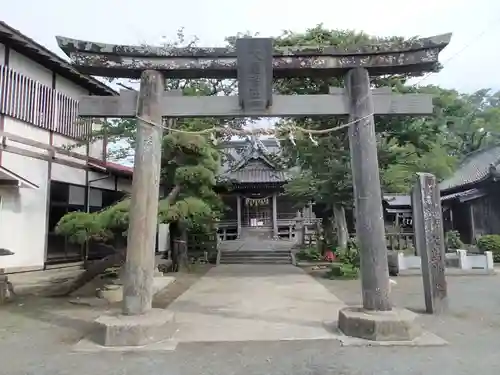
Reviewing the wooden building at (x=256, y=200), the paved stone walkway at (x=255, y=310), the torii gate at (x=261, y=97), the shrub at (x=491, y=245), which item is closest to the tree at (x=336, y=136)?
the paved stone walkway at (x=255, y=310)

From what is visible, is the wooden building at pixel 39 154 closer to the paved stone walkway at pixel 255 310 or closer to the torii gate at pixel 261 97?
the paved stone walkway at pixel 255 310

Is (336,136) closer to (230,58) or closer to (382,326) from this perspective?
(230,58)

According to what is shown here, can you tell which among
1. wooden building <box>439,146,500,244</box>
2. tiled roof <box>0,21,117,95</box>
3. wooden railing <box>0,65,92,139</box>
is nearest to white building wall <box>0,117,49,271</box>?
wooden railing <box>0,65,92,139</box>

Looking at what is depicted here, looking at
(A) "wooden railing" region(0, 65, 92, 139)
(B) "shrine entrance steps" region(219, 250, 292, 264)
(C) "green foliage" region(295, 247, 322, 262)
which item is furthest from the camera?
(B) "shrine entrance steps" region(219, 250, 292, 264)

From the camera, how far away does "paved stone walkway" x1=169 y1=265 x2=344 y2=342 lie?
6.46m

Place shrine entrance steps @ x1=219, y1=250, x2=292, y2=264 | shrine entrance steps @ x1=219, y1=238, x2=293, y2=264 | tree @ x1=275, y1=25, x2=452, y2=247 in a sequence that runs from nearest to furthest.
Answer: tree @ x1=275, y1=25, x2=452, y2=247 → shrine entrance steps @ x1=219, y1=250, x2=292, y2=264 → shrine entrance steps @ x1=219, y1=238, x2=293, y2=264

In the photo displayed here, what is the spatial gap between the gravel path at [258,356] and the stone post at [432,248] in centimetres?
73

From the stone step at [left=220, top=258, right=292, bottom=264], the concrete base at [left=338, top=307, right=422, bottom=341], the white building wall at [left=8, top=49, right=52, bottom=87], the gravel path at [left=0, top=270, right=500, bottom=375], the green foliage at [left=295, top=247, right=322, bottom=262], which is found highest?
the white building wall at [left=8, top=49, right=52, bottom=87]

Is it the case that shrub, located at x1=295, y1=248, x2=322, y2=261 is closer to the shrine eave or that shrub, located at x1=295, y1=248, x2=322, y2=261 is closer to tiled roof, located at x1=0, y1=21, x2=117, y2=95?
tiled roof, located at x1=0, y1=21, x2=117, y2=95

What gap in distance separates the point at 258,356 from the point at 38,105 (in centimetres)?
1209

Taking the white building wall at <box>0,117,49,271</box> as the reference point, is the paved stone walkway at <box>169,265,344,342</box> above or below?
below

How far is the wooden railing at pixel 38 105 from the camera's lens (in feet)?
40.9

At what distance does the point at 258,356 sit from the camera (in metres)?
5.27

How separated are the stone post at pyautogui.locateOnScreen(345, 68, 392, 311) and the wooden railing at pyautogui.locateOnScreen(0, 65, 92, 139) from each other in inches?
414
